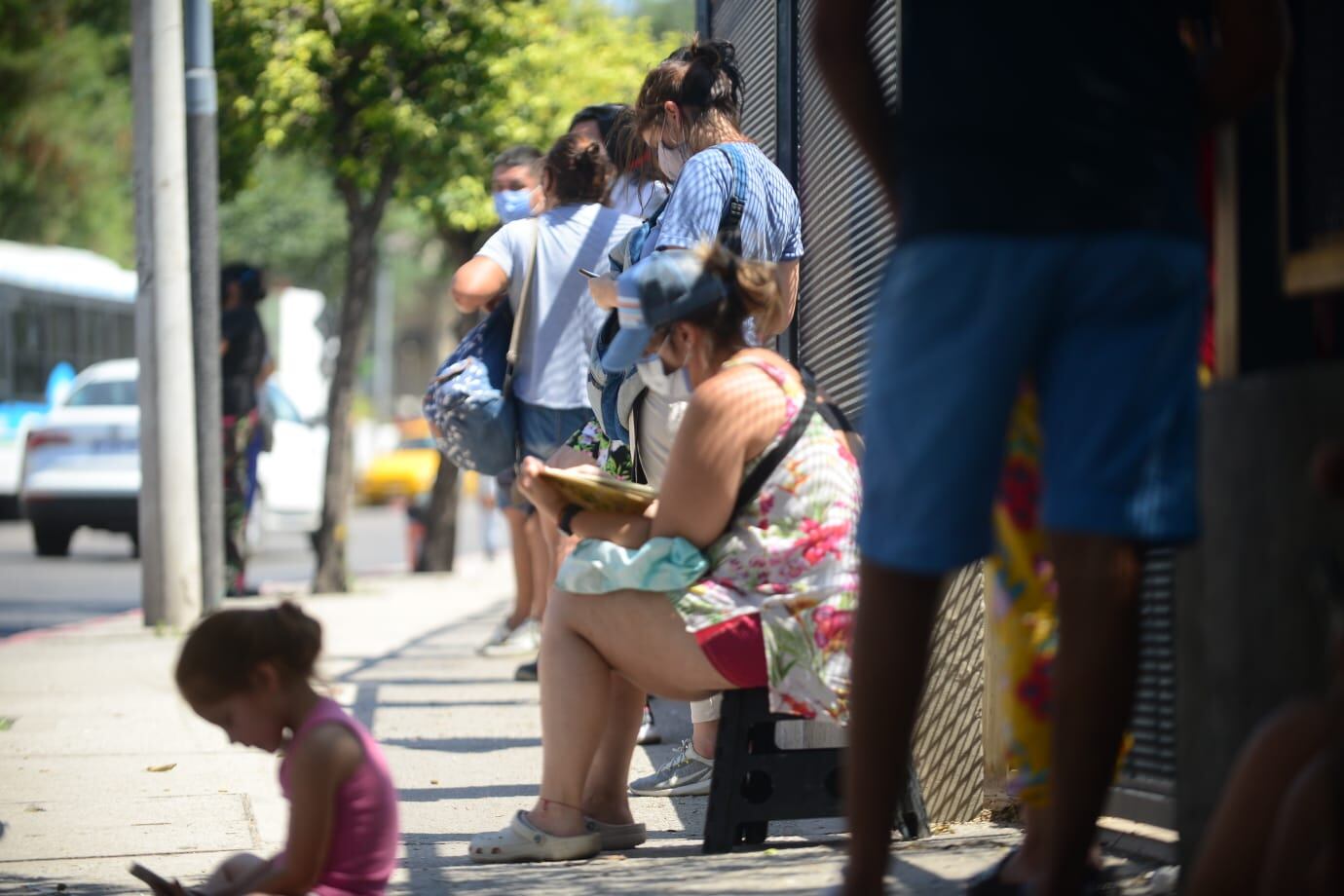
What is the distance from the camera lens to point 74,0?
29859mm

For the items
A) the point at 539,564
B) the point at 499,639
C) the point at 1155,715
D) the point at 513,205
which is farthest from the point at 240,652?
the point at 499,639

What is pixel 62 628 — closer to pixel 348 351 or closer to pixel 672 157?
pixel 348 351

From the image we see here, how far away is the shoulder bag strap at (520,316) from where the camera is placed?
6.24 meters

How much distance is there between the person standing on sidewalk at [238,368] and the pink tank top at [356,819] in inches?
352

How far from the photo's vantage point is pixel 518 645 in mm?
9352

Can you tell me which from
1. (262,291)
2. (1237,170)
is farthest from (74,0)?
(1237,170)

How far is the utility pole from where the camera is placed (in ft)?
33.0

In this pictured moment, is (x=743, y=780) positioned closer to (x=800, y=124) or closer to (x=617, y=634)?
(x=617, y=634)

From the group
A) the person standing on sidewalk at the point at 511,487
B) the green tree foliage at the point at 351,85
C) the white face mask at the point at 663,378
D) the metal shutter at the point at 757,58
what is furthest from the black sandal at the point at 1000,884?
the green tree foliage at the point at 351,85

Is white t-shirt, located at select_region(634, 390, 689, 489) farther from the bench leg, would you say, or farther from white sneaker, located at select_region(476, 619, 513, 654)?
white sneaker, located at select_region(476, 619, 513, 654)

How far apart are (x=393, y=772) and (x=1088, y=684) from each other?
3.41m

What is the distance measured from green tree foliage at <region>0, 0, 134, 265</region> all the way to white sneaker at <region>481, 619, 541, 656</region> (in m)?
29.2

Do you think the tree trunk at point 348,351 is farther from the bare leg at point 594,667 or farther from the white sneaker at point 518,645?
the bare leg at point 594,667

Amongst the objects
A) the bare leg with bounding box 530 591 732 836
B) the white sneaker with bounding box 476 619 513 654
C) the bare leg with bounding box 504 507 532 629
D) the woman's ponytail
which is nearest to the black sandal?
the bare leg with bounding box 530 591 732 836
